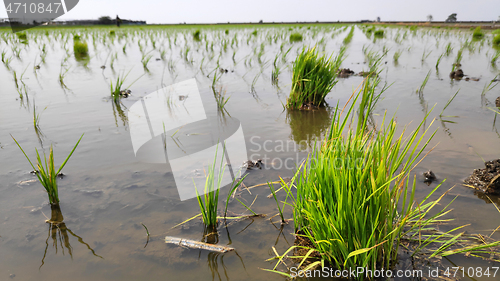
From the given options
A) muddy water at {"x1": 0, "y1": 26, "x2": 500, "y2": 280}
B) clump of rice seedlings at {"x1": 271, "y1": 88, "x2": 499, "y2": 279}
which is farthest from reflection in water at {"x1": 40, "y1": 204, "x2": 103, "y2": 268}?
clump of rice seedlings at {"x1": 271, "y1": 88, "x2": 499, "y2": 279}

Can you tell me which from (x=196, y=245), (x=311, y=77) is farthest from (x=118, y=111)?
(x=196, y=245)

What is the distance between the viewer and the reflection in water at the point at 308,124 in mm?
3615

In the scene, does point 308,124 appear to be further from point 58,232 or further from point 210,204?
point 58,232

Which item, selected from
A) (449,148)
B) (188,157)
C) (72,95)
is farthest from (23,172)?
(449,148)

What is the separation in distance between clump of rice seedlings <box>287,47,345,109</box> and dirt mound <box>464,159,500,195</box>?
2398 millimetres

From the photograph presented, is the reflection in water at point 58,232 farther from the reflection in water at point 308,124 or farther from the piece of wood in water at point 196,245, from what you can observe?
the reflection in water at point 308,124

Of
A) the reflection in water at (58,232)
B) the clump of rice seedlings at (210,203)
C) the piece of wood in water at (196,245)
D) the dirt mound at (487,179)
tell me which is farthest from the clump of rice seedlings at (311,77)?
the reflection in water at (58,232)

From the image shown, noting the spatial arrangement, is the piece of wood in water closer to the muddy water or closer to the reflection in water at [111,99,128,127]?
the muddy water

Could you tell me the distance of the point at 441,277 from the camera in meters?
1.57

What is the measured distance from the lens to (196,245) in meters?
1.83

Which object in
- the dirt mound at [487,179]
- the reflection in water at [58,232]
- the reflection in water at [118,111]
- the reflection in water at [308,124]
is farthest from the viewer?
the reflection in water at [118,111]

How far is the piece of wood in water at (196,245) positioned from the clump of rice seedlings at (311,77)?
3123 millimetres

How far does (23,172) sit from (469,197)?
152 inches

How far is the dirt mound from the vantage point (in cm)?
233
